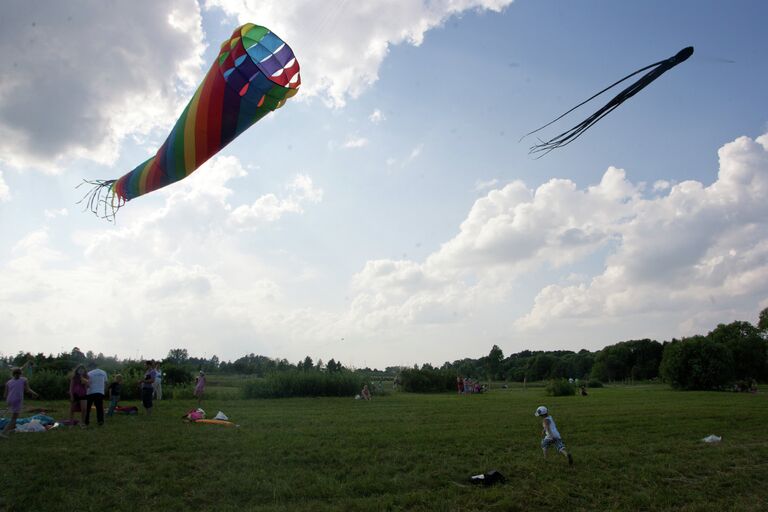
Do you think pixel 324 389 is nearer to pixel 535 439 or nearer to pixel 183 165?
pixel 535 439

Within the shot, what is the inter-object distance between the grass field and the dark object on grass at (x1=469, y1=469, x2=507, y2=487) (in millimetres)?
199

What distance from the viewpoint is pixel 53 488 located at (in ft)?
25.5

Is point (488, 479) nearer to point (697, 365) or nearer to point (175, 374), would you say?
point (175, 374)

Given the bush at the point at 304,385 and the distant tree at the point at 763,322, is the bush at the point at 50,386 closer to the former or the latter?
the bush at the point at 304,385

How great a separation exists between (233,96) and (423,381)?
38.1 m

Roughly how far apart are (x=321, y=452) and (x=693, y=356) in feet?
142

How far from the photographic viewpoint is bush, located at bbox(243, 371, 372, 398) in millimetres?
29266

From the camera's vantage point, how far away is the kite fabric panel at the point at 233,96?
701 centimetres

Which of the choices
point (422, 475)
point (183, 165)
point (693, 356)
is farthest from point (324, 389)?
point (693, 356)

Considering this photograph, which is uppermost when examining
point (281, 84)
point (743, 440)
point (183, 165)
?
point (281, 84)

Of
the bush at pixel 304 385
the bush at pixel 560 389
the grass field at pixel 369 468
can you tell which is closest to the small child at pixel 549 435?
the grass field at pixel 369 468

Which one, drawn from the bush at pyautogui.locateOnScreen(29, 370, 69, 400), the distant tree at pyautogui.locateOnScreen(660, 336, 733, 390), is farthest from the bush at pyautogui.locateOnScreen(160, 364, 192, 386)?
the distant tree at pyautogui.locateOnScreen(660, 336, 733, 390)

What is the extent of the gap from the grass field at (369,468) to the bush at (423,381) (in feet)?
92.8

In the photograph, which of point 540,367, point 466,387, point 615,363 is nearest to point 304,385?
point 466,387
